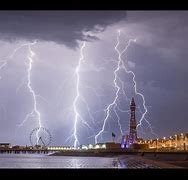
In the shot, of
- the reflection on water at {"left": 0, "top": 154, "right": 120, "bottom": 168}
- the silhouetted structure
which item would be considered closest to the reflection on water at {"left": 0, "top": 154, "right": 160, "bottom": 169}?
the reflection on water at {"left": 0, "top": 154, "right": 120, "bottom": 168}

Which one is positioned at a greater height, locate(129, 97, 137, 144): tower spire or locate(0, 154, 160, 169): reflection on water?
locate(129, 97, 137, 144): tower spire

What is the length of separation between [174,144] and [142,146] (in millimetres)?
6598

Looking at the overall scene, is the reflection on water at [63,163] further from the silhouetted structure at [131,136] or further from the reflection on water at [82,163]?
the silhouetted structure at [131,136]

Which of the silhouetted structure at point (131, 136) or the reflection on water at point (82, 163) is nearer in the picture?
the reflection on water at point (82, 163)

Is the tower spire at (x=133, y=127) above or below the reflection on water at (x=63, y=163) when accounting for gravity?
above

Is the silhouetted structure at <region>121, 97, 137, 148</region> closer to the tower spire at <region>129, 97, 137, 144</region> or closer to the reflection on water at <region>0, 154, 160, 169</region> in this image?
the tower spire at <region>129, 97, 137, 144</region>

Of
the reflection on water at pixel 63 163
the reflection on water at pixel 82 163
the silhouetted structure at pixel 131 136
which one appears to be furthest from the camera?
the silhouetted structure at pixel 131 136

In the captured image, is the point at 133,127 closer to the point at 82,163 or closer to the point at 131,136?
the point at 131,136

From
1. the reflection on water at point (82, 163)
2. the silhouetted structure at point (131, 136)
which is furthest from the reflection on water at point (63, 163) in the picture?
the silhouetted structure at point (131, 136)

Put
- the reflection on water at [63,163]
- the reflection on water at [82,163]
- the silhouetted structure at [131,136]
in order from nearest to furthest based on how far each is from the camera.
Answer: the reflection on water at [82,163] < the reflection on water at [63,163] < the silhouetted structure at [131,136]
